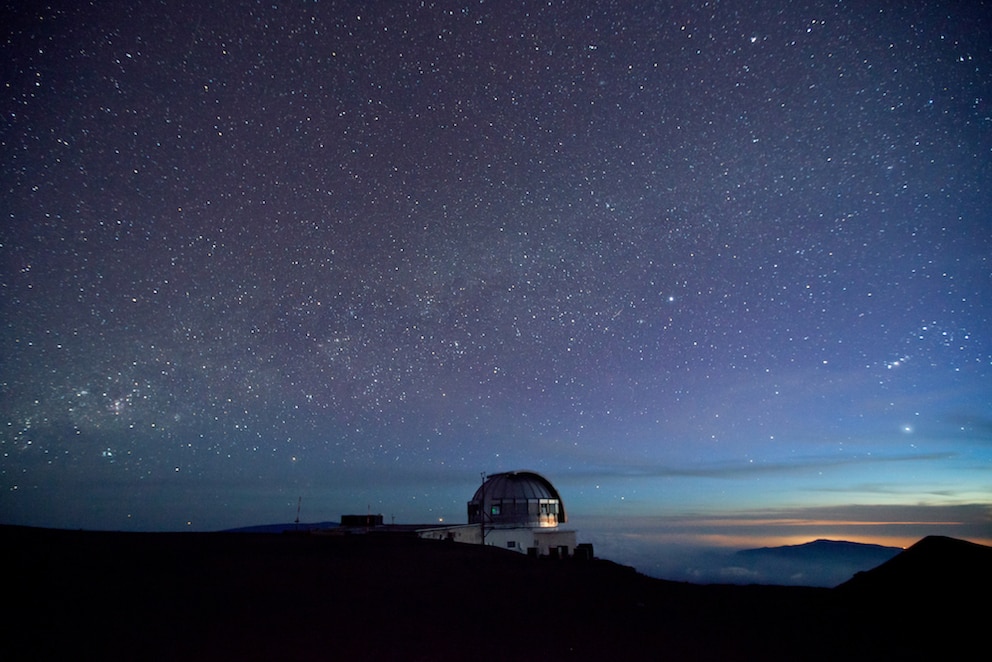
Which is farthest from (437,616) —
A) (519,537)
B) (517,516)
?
(517,516)

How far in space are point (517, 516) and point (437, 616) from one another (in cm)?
2714

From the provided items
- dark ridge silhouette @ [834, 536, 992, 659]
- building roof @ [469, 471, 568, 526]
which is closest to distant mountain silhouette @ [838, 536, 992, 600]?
dark ridge silhouette @ [834, 536, 992, 659]

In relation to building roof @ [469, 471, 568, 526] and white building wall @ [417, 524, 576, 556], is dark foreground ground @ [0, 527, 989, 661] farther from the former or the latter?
building roof @ [469, 471, 568, 526]

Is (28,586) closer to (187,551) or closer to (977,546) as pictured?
(187,551)

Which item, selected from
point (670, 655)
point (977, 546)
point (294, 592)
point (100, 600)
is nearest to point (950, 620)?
point (977, 546)

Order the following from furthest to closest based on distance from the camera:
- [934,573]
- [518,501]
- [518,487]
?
[518,487]
[518,501]
[934,573]

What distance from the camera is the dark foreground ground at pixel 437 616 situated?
22.9 feet

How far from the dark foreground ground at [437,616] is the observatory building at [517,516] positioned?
1829 centimetres

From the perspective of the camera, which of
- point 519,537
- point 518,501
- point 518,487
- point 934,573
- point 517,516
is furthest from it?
point 518,487

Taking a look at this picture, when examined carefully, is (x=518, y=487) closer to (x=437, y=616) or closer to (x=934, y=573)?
(x=437, y=616)

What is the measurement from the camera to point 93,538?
59.2 feet

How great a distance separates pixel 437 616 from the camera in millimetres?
8773

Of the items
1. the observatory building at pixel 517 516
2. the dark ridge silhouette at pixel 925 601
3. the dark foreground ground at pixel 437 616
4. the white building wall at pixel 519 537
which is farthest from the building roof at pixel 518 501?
the dark ridge silhouette at pixel 925 601

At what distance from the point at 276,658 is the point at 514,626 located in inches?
141
